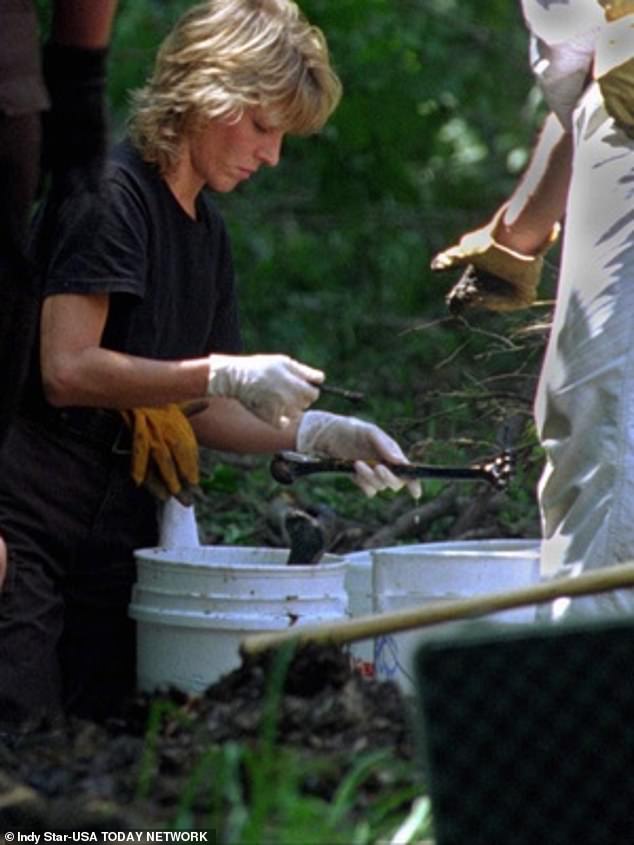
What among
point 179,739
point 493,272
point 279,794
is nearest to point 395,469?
point 493,272

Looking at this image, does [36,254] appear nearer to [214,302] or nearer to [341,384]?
[214,302]

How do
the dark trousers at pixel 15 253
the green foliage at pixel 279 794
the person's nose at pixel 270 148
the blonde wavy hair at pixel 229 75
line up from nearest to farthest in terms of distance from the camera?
the green foliage at pixel 279 794, the dark trousers at pixel 15 253, the blonde wavy hair at pixel 229 75, the person's nose at pixel 270 148

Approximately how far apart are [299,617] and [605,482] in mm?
865

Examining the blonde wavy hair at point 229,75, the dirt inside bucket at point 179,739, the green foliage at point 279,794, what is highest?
the blonde wavy hair at point 229,75

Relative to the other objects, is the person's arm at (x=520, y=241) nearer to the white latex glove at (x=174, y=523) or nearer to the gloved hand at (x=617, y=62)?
the gloved hand at (x=617, y=62)

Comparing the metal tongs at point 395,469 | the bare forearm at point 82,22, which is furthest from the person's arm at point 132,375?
the bare forearm at point 82,22

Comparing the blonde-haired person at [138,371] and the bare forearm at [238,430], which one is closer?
the blonde-haired person at [138,371]

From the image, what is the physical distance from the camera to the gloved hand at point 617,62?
375cm

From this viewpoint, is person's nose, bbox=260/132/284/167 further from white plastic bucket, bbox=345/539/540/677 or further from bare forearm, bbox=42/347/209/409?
white plastic bucket, bbox=345/539/540/677

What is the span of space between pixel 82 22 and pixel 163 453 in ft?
4.48

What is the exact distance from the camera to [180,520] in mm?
4852

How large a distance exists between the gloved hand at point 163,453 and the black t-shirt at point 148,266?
0.14 metres

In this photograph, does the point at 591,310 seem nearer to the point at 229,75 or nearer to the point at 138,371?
the point at 138,371

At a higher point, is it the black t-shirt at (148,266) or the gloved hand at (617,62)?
the gloved hand at (617,62)
